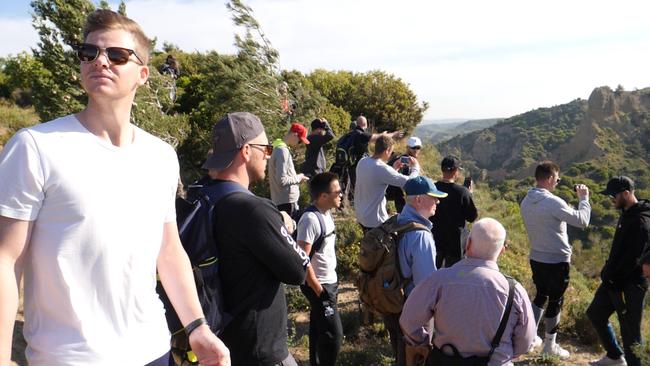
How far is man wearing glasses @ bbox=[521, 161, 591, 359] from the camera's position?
5105mm

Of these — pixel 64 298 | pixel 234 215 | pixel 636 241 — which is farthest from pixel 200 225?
pixel 636 241

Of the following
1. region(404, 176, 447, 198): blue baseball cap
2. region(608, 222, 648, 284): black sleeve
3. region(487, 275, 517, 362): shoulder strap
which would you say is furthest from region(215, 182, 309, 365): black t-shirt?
region(608, 222, 648, 284): black sleeve

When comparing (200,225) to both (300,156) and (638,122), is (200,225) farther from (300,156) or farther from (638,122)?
(638,122)

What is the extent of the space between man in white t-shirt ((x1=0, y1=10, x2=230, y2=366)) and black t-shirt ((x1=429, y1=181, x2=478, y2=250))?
162 inches

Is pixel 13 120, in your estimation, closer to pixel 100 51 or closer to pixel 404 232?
pixel 404 232

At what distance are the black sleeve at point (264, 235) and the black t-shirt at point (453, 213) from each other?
3560 mm

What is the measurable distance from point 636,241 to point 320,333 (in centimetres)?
307

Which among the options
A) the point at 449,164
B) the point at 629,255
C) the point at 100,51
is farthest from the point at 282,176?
the point at 100,51

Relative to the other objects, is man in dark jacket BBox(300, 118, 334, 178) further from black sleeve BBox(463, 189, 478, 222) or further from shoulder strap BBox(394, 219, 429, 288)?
shoulder strap BBox(394, 219, 429, 288)

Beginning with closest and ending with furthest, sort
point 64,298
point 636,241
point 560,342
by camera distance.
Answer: point 64,298, point 636,241, point 560,342

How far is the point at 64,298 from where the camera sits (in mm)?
1444

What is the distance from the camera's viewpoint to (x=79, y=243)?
1446 mm

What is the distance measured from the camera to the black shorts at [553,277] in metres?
5.20

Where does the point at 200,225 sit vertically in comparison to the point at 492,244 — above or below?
above
